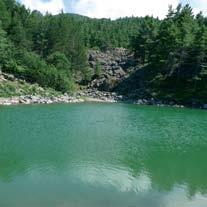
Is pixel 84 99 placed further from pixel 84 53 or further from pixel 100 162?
pixel 100 162

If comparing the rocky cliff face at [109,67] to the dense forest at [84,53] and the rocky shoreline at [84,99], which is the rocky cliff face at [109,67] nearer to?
the dense forest at [84,53]

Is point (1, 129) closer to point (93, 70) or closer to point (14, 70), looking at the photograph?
point (14, 70)

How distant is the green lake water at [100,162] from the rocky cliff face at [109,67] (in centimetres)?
3960

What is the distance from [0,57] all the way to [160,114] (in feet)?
115

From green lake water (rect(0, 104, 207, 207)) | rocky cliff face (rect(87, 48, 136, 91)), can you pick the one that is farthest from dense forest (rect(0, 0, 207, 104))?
green lake water (rect(0, 104, 207, 207))

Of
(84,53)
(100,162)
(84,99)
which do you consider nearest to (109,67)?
(84,53)

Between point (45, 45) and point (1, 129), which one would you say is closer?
point (1, 129)

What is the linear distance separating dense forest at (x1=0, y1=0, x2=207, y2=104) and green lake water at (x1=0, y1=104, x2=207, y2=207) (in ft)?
90.5

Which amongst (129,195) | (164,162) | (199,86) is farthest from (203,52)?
(129,195)

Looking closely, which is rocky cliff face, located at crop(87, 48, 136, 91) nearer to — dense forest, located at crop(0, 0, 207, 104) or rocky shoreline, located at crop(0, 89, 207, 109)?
dense forest, located at crop(0, 0, 207, 104)

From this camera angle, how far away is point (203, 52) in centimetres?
7625

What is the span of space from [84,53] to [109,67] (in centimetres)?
775

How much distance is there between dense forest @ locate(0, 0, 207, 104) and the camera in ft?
252

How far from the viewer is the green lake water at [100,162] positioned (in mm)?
19609
